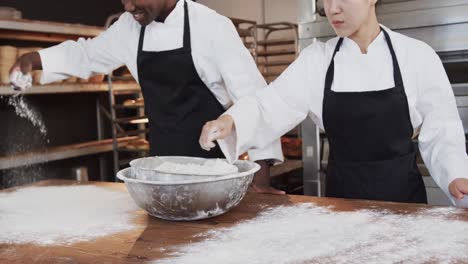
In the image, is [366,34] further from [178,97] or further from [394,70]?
[178,97]

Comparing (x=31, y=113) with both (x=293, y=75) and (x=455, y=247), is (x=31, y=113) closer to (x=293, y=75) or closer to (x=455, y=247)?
(x=293, y=75)

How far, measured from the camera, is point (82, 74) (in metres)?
2.29

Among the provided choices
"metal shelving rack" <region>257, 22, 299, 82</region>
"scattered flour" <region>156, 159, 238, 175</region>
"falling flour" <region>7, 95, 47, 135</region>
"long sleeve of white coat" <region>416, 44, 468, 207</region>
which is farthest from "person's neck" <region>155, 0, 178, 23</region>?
"metal shelving rack" <region>257, 22, 299, 82</region>

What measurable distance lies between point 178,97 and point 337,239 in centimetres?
110

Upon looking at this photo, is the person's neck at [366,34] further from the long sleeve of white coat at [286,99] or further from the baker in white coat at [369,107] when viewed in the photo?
the long sleeve of white coat at [286,99]

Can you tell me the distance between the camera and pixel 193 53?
2.01m

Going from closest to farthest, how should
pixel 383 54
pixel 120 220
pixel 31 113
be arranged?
pixel 120 220 → pixel 383 54 → pixel 31 113

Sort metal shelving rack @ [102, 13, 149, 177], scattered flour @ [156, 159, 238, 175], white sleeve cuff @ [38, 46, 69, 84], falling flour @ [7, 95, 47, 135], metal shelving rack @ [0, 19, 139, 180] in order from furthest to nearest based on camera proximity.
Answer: metal shelving rack @ [102, 13, 149, 177] → falling flour @ [7, 95, 47, 135] → metal shelving rack @ [0, 19, 139, 180] → white sleeve cuff @ [38, 46, 69, 84] → scattered flour @ [156, 159, 238, 175]

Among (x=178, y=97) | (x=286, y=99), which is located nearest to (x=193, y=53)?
(x=178, y=97)

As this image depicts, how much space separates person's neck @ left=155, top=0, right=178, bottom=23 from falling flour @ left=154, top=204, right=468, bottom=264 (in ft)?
3.38

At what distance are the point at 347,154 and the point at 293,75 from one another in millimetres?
323

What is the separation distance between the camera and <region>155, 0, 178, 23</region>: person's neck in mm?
2010

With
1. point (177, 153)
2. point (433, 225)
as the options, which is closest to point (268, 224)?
point (433, 225)

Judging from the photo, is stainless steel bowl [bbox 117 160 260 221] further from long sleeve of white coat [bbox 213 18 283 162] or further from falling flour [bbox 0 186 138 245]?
long sleeve of white coat [bbox 213 18 283 162]
